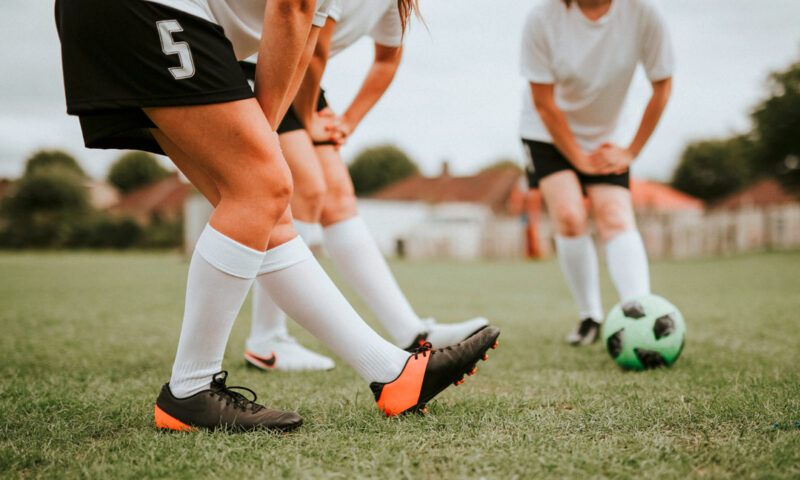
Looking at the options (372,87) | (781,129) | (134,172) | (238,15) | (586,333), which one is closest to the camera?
(238,15)

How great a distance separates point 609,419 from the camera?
174 cm

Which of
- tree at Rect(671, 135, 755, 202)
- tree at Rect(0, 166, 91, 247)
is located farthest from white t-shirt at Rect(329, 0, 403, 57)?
tree at Rect(671, 135, 755, 202)

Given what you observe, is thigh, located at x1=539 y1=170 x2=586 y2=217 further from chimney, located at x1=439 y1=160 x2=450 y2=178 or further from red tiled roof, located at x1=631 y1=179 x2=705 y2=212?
chimney, located at x1=439 y1=160 x2=450 y2=178

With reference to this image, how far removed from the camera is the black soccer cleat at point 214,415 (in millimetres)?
1652

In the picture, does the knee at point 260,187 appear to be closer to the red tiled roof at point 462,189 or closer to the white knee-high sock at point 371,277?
the white knee-high sock at point 371,277

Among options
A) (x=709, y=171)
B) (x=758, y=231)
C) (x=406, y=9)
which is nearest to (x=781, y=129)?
(x=758, y=231)

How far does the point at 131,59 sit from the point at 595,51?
2.40 metres

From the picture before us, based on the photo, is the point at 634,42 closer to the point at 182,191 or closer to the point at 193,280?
the point at 193,280

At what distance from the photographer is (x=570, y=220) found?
325 cm

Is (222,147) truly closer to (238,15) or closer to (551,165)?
(238,15)

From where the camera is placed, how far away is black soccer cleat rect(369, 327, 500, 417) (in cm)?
173

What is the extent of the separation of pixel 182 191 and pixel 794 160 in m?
47.7

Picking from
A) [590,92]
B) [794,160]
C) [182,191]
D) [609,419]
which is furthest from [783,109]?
[182,191]

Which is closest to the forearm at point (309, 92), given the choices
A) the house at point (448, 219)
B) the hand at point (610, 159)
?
the hand at point (610, 159)
